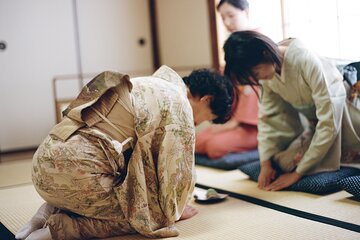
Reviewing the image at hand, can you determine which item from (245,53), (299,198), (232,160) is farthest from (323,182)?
(232,160)

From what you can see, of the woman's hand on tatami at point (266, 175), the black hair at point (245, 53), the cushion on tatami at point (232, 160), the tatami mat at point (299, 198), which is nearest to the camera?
the tatami mat at point (299, 198)

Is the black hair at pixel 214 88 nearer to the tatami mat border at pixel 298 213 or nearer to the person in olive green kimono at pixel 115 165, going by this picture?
the person in olive green kimono at pixel 115 165

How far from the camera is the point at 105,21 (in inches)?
211

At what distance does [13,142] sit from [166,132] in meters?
3.38

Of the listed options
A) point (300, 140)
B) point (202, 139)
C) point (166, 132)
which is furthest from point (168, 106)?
point (202, 139)

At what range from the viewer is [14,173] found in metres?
3.81

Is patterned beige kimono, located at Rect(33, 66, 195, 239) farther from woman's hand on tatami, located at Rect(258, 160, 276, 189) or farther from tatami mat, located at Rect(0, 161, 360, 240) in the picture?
woman's hand on tatami, located at Rect(258, 160, 276, 189)

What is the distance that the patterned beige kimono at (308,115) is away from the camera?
2500mm

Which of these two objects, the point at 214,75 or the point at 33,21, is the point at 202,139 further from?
the point at 33,21

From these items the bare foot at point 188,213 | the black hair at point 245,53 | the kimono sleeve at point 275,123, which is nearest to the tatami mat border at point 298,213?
the bare foot at point 188,213

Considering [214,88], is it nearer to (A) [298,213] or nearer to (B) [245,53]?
(B) [245,53]

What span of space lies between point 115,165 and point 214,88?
1.91ft

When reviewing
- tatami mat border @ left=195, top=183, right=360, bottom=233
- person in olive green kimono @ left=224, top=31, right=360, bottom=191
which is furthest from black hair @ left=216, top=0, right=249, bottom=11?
tatami mat border @ left=195, top=183, right=360, bottom=233

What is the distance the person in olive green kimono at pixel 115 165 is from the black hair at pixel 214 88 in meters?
0.19
